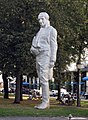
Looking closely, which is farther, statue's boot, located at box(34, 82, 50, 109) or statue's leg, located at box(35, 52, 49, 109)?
statue's boot, located at box(34, 82, 50, 109)

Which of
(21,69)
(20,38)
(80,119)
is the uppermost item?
(20,38)

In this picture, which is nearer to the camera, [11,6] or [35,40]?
[35,40]

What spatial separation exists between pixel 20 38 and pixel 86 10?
684 cm

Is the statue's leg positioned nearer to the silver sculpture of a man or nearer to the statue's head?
the silver sculpture of a man

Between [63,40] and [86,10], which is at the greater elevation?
[86,10]

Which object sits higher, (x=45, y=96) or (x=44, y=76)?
(x=44, y=76)

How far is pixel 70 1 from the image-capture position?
25.7 m

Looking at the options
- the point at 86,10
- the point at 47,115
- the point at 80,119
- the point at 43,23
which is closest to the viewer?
the point at 80,119

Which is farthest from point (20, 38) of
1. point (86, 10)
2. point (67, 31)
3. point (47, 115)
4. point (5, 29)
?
point (47, 115)

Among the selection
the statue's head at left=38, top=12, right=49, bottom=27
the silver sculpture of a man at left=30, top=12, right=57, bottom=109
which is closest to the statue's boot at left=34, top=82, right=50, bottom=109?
the silver sculpture of a man at left=30, top=12, right=57, bottom=109

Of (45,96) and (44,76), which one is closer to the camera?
(44,76)

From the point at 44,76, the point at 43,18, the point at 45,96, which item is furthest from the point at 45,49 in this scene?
the point at 45,96

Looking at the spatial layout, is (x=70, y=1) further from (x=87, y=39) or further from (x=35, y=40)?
(x=35, y=40)

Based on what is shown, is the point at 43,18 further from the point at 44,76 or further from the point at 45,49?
the point at 44,76
